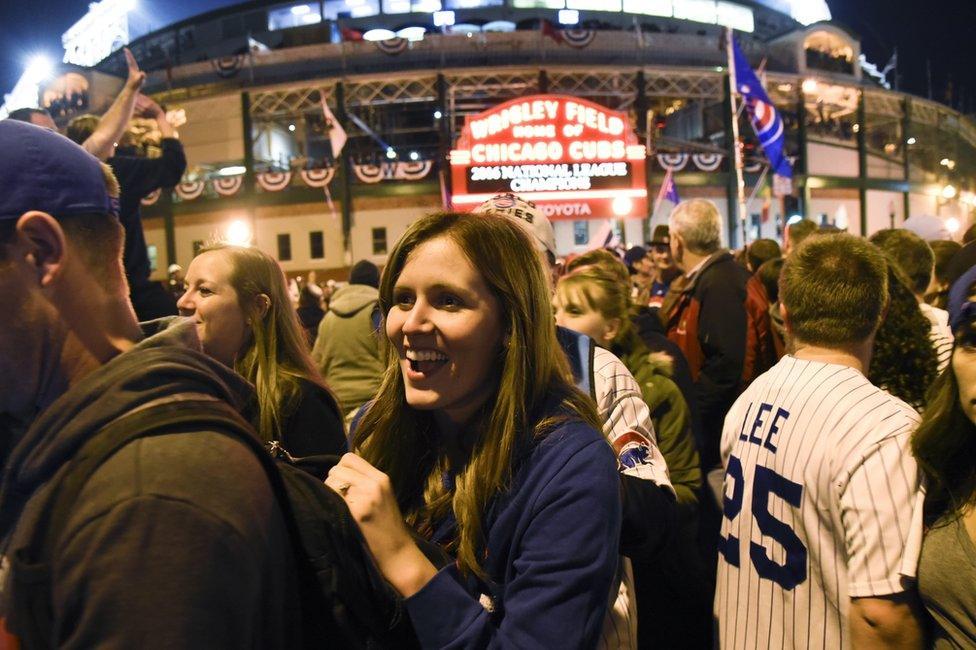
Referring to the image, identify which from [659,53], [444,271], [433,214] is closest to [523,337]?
[444,271]

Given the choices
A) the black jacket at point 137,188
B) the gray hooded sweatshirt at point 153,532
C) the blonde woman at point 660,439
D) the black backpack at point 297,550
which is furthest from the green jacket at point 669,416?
the black jacket at point 137,188

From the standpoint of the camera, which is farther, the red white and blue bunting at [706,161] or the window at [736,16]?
the window at [736,16]

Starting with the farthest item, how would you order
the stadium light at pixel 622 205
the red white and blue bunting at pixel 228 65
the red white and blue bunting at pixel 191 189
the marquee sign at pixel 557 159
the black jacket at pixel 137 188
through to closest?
the red white and blue bunting at pixel 228 65 < the red white and blue bunting at pixel 191 189 < the stadium light at pixel 622 205 < the marquee sign at pixel 557 159 < the black jacket at pixel 137 188

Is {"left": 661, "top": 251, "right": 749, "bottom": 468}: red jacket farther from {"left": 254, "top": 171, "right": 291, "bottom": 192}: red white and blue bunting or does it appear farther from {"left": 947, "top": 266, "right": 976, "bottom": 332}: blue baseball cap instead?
{"left": 254, "top": 171, "right": 291, "bottom": 192}: red white and blue bunting

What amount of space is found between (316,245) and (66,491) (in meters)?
31.5

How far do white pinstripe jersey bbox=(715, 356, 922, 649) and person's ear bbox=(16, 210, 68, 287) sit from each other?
208 cm

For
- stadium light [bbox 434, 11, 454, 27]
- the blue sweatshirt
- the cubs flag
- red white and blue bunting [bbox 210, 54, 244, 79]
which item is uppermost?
stadium light [bbox 434, 11, 454, 27]

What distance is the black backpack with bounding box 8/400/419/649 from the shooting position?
964 millimetres

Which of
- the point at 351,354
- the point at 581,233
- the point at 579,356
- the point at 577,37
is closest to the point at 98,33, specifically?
the point at 577,37

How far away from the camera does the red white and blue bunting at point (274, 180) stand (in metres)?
29.6

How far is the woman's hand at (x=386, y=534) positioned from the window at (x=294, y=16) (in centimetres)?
4330

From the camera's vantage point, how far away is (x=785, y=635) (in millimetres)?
2289

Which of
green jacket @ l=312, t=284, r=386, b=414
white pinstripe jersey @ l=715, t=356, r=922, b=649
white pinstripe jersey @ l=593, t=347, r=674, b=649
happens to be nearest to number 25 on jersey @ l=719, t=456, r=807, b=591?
white pinstripe jersey @ l=715, t=356, r=922, b=649

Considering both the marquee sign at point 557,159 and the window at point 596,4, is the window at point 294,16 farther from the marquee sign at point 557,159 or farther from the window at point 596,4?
the marquee sign at point 557,159
